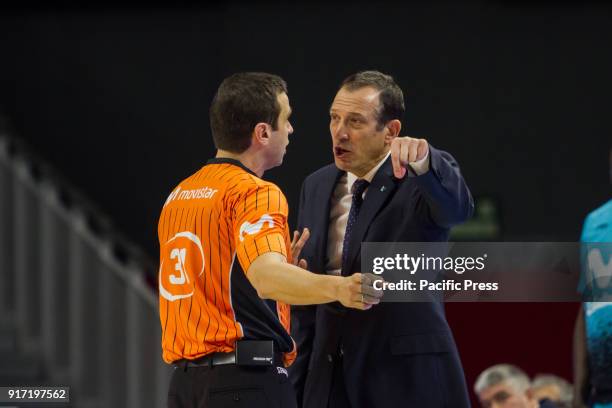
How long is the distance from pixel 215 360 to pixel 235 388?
12 centimetres

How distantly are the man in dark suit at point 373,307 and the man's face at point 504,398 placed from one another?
1.33m

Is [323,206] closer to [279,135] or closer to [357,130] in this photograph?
[357,130]

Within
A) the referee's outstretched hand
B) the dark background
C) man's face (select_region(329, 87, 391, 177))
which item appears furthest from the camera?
the dark background

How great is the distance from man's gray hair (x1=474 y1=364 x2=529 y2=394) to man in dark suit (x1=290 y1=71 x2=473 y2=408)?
1201 millimetres

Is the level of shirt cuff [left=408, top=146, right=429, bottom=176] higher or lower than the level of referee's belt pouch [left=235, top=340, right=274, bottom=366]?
higher

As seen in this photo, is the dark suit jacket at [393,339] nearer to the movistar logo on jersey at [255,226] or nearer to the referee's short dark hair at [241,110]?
the referee's short dark hair at [241,110]

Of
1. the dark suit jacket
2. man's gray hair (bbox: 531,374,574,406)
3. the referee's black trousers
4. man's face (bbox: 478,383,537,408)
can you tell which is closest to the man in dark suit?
the dark suit jacket

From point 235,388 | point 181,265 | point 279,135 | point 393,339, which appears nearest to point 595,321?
point 393,339

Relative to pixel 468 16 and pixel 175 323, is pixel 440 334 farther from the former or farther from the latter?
pixel 468 16

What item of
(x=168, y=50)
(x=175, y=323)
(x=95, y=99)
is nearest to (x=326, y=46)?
(x=168, y=50)

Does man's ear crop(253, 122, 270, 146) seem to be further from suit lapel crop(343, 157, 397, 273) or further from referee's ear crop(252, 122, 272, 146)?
suit lapel crop(343, 157, 397, 273)

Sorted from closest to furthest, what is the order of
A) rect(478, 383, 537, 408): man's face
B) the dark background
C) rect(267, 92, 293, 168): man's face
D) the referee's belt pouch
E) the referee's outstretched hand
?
the referee's outstretched hand < the referee's belt pouch < rect(267, 92, 293, 168): man's face < rect(478, 383, 537, 408): man's face < the dark background

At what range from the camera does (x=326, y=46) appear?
9.05 m

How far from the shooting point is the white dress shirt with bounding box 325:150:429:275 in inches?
159
